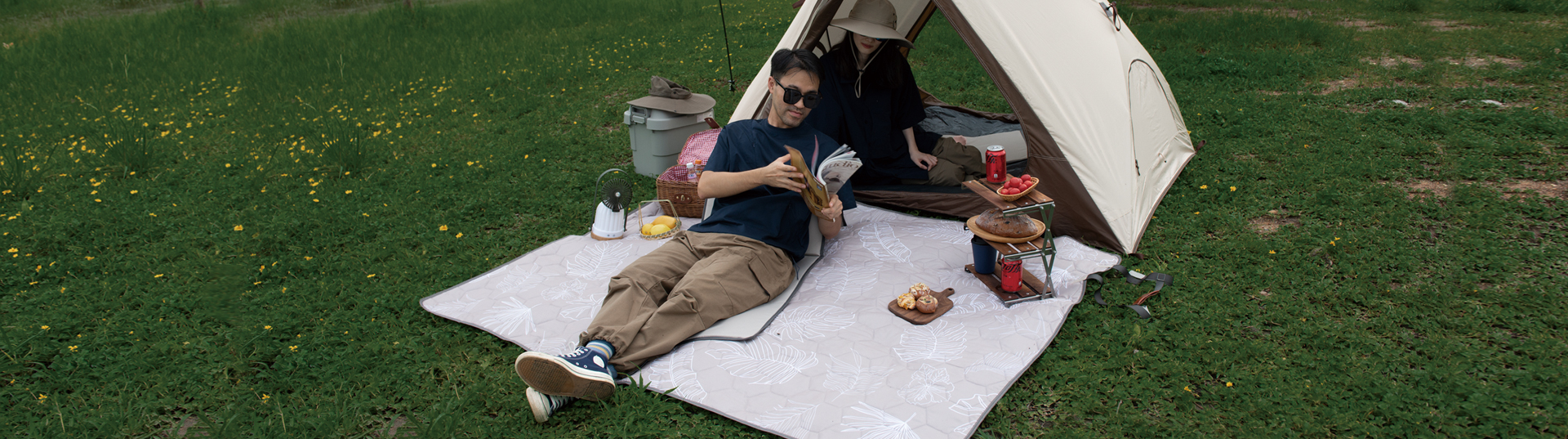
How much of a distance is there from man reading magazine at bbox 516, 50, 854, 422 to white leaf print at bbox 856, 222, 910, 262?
377 millimetres

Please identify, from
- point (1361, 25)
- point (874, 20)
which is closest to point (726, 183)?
point (874, 20)

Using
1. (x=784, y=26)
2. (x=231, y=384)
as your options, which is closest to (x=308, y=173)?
(x=231, y=384)

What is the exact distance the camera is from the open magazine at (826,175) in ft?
9.73

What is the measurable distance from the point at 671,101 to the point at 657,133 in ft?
0.69

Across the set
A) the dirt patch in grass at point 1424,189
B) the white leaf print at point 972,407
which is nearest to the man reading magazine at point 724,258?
the white leaf print at point 972,407

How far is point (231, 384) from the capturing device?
288 centimetres

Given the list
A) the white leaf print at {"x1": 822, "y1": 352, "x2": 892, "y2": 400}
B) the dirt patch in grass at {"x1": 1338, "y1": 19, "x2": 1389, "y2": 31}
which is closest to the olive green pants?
the white leaf print at {"x1": 822, "y1": 352, "x2": 892, "y2": 400}

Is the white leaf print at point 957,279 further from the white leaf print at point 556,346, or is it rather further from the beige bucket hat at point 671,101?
the beige bucket hat at point 671,101

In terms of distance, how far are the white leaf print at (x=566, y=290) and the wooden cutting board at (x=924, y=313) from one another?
133cm

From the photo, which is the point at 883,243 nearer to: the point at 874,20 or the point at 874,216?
the point at 874,216

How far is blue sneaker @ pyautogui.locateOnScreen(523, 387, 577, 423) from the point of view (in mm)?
2562

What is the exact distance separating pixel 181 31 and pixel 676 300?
8.79 meters

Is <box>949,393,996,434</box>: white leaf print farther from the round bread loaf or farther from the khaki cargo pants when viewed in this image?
the khaki cargo pants

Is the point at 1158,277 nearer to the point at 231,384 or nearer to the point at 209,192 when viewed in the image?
the point at 231,384
